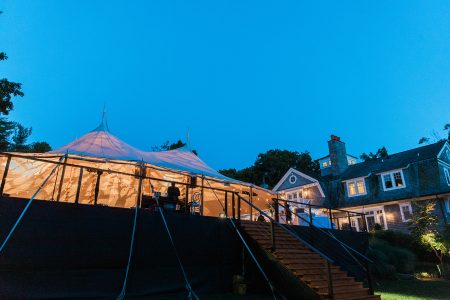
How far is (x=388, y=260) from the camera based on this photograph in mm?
14133

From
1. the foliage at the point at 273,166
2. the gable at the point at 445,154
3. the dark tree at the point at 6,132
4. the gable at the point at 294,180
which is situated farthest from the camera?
the foliage at the point at 273,166

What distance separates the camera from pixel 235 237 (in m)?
8.49

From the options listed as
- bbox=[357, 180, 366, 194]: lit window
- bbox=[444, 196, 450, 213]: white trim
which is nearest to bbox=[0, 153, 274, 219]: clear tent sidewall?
bbox=[357, 180, 366, 194]: lit window

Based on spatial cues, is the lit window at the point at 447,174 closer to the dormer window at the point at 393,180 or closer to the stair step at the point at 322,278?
the dormer window at the point at 393,180

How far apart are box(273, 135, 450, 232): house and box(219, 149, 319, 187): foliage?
45.9 feet

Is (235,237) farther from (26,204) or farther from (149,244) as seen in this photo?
(26,204)

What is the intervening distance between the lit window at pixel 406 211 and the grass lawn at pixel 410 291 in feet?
29.0

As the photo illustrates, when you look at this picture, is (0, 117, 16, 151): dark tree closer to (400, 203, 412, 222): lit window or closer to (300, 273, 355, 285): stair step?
(300, 273, 355, 285): stair step

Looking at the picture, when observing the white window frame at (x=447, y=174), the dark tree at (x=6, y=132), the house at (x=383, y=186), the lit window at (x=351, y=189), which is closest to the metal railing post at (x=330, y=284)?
the house at (x=383, y=186)

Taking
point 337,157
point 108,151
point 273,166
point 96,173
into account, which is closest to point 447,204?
point 337,157

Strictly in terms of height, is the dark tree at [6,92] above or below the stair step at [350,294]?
above

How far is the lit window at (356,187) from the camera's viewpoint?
22891 mm

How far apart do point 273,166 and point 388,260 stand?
26924 millimetres

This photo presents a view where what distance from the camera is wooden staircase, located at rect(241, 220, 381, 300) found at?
23.6ft
